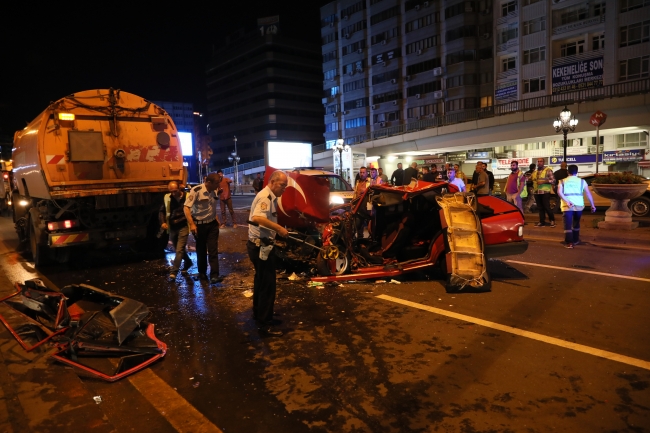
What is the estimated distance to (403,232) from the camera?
738cm

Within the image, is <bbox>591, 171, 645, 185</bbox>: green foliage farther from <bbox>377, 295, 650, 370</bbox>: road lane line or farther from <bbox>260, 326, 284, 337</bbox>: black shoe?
<bbox>260, 326, 284, 337</bbox>: black shoe

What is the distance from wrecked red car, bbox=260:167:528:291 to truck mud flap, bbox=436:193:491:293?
13 mm

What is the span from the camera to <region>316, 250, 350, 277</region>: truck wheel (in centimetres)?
728

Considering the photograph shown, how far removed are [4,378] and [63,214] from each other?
18.4 feet

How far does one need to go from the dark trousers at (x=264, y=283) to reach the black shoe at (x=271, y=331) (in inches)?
4.1

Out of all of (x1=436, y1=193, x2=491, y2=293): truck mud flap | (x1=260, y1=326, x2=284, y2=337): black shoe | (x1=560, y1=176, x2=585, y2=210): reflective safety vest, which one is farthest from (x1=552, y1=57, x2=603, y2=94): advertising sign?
(x1=260, y1=326, x2=284, y2=337): black shoe

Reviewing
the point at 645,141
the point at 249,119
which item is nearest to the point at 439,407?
the point at 645,141

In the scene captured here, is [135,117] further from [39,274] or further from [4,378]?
[4,378]

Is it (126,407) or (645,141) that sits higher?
(645,141)

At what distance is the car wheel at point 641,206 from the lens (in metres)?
14.9

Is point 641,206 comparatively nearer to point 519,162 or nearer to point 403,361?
point 403,361

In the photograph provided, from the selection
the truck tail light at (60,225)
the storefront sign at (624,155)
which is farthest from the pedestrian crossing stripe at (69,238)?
the storefront sign at (624,155)

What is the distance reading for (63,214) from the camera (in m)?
8.95

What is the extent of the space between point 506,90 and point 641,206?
31677 mm
